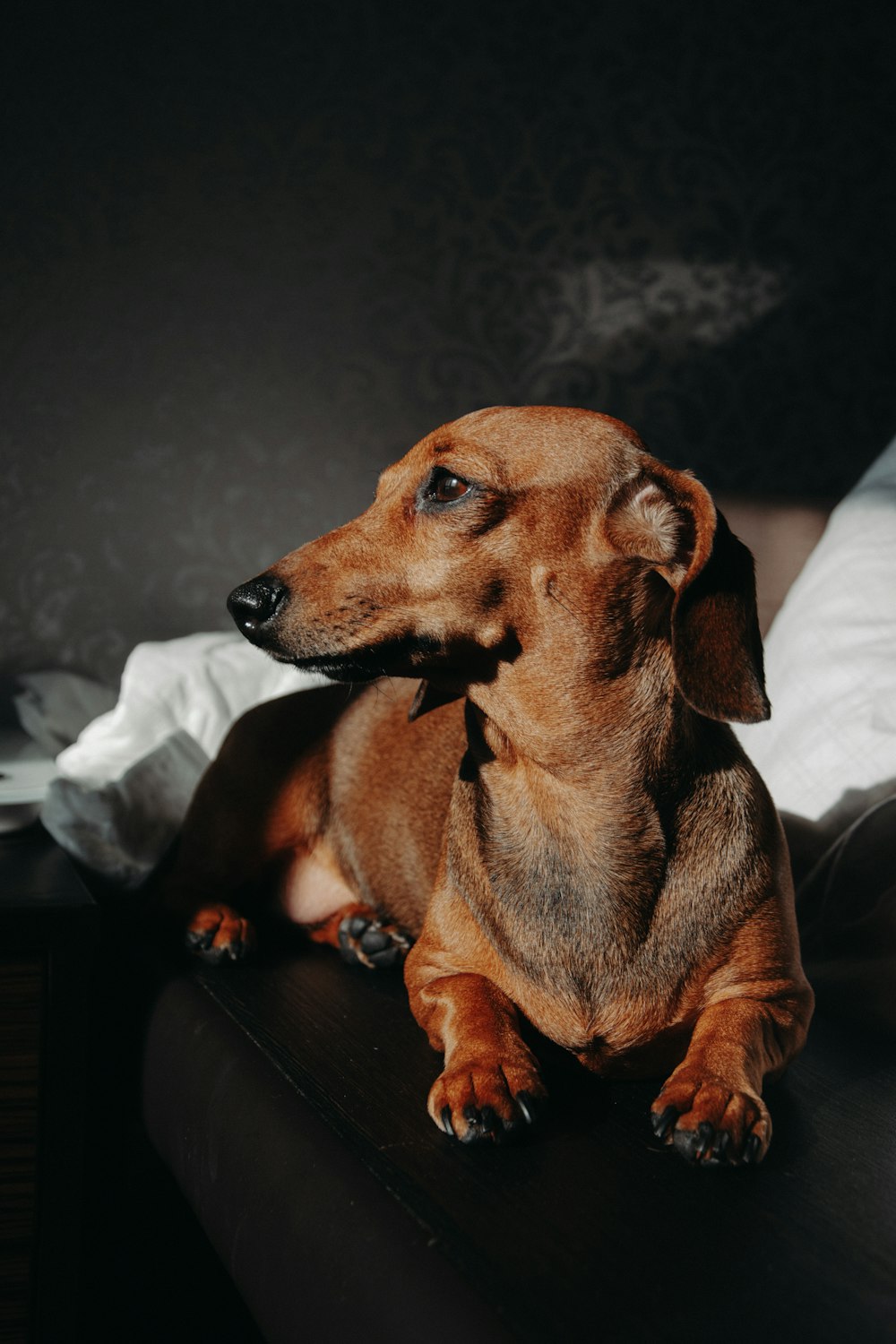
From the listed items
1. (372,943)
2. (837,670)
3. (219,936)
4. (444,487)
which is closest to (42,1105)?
(219,936)

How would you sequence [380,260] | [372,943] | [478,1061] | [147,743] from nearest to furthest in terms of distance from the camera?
[478,1061] → [372,943] → [147,743] → [380,260]

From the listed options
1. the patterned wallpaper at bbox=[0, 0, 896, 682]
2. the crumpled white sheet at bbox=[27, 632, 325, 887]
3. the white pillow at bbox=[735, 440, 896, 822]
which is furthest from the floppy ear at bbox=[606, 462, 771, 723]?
the patterned wallpaper at bbox=[0, 0, 896, 682]

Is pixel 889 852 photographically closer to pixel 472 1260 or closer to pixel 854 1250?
pixel 854 1250

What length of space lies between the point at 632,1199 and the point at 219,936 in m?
0.78

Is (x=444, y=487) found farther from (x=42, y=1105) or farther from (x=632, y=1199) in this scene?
(x=42, y=1105)

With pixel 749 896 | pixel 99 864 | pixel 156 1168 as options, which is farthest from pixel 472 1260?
pixel 156 1168

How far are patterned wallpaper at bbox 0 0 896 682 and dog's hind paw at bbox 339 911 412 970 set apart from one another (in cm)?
117

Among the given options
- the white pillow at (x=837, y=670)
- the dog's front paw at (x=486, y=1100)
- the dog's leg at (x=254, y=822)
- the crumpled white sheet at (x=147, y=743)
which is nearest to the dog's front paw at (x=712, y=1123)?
the dog's front paw at (x=486, y=1100)

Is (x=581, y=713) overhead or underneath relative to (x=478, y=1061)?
overhead

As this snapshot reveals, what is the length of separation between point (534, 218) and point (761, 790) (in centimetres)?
189

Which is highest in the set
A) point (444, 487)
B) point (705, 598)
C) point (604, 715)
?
point (444, 487)

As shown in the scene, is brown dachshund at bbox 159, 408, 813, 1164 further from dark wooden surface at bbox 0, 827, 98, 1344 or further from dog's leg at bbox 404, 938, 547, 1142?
dark wooden surface at bbox 0, 827, 98, 1344

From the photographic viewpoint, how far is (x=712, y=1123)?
32.1 inches

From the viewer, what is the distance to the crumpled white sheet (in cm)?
160
